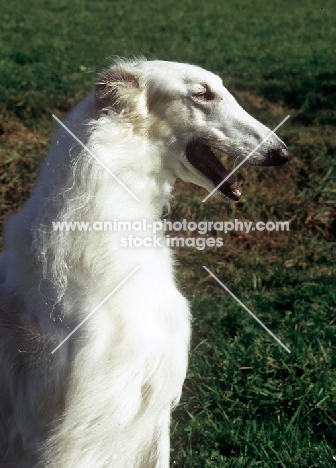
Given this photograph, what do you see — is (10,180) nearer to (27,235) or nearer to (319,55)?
(27,235)

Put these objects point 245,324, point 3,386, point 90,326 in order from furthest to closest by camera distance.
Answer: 1. point 245,324
2. point 3,386
3. point 90,326

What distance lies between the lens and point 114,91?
3.21 meters

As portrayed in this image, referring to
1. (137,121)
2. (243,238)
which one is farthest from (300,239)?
(137,121)

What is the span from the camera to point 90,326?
3053 millimetres

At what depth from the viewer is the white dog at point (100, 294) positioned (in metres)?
3.08

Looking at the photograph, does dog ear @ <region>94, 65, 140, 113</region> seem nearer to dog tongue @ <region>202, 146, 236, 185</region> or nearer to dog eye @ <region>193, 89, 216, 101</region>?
dog eye @ <region>193, 89, 216, 101</region>

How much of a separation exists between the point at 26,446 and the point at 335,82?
8590mm

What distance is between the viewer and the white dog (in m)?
3.08

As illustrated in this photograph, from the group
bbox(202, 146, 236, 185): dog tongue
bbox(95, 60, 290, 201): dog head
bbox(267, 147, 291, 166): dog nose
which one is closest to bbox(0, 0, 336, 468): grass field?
bbox(95, 60, 290, 201): dog head

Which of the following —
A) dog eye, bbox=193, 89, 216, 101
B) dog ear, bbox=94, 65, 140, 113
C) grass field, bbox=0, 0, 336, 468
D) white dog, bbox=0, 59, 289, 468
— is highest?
dog ear, bbox=94, 65, 140, 113

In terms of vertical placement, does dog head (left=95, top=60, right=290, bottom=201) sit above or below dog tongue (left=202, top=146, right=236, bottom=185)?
above

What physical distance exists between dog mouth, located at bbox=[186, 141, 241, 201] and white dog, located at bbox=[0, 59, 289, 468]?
1.6 inches

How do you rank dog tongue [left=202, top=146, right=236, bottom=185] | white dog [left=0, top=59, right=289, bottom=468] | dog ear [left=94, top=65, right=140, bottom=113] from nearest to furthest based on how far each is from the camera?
white dog [left=0, top=59, right=289, bottom=468] → dog ear [left=94, top=65, right=140, bottom=113] → dog tongue [left=202, top=146, right=236, bottom=185]

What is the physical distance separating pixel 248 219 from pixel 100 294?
4.08 m
